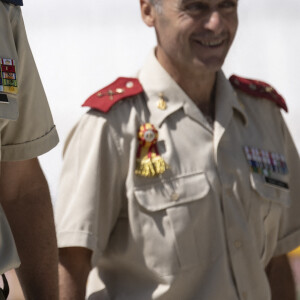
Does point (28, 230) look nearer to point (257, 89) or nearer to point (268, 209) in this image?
point (268, 209)

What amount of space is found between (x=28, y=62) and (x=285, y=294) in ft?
5.34

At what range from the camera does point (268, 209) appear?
13.1 ft

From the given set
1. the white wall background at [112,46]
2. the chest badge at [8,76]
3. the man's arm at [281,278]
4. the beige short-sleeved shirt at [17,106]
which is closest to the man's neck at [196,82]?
the man's arm at [281,278]

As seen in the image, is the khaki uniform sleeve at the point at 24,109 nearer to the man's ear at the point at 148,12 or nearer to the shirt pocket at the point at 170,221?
the shirt pocket at the point at 170,221

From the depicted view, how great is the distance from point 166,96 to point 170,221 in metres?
0.45

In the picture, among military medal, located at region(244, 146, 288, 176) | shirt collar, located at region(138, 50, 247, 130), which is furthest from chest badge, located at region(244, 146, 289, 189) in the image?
shirt collar, located at region(138, 50, 247, 130)

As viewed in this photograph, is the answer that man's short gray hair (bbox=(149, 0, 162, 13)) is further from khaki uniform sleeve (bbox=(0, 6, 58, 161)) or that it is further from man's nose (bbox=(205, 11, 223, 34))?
khaki uniform sleeve (bbox=(0, 6, 58, 161))

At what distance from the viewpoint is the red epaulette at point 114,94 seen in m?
3.82

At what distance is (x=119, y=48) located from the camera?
8.20 metres

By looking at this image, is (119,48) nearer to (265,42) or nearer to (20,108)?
(265,42)

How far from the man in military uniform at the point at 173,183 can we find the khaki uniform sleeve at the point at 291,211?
0.23 ft

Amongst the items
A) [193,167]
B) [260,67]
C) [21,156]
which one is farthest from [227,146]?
[260,67]

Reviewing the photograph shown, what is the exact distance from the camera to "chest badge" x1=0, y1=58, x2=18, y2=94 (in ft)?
9.49

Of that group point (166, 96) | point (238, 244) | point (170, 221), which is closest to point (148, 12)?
point (166, 96)
